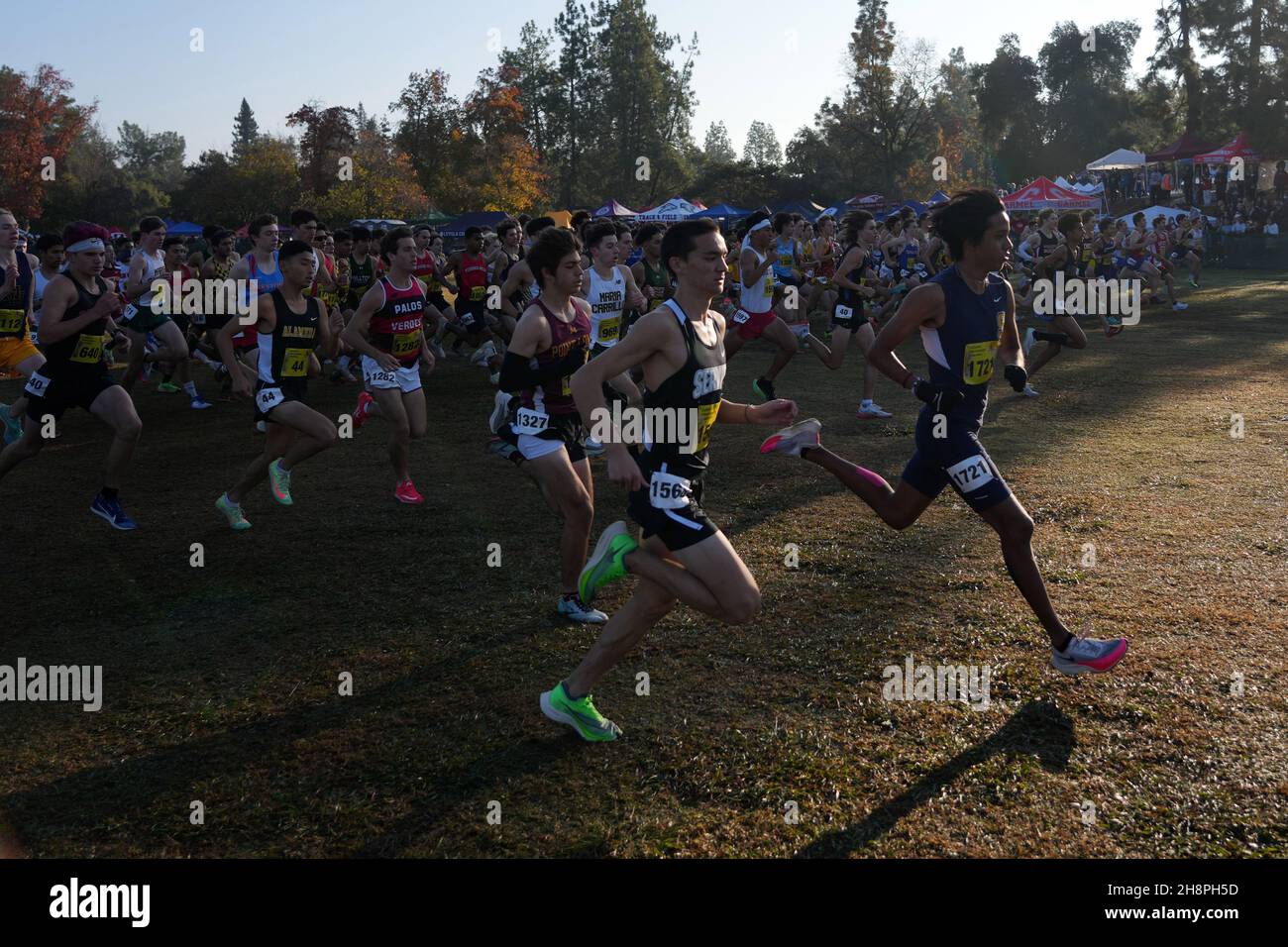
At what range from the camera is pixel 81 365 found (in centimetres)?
836

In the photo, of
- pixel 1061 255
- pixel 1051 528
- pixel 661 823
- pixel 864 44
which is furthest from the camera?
pixel 864 44

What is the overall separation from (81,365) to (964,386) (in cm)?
669

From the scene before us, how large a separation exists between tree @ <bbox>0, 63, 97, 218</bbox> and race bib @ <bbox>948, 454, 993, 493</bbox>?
6075 cm

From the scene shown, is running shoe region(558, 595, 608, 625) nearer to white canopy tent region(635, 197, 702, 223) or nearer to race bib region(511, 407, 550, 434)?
race bib region(511, 407, 550, 434)

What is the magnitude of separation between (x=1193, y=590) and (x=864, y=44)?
6259 centimetres

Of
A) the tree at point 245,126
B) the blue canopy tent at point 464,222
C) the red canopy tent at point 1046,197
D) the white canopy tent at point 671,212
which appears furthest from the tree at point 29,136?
the tree at point 245,126

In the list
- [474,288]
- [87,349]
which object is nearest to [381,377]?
[87,349]

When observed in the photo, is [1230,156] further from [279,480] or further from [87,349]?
[87,349]

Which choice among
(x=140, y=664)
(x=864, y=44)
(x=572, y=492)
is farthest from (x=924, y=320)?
(x=864, y=44)

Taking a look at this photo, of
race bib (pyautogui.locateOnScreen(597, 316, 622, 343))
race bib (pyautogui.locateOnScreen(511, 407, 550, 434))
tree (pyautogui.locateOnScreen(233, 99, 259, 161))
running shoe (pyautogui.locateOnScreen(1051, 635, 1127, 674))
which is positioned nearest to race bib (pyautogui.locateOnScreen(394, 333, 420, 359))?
race bib (pyautogui.locateOnScreen(597, 316, 622, 343))

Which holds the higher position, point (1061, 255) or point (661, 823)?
point (1061, 255)

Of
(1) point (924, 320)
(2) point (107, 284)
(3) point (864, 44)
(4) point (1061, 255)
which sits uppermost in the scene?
(3) point (864, 44)

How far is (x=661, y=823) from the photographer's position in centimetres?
411
